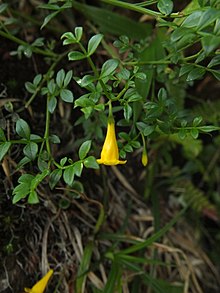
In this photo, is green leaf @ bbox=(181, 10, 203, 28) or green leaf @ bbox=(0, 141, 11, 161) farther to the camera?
green leaf @ bbox=(0, 141, 11, 161)

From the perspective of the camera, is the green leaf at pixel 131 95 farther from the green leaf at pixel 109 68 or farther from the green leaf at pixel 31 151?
the green leaf at pixel 31 151

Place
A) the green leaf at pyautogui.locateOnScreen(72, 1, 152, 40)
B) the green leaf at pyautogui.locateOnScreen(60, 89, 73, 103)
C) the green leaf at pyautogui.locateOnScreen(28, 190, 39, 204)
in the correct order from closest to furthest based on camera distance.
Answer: the green leaf at pyautogui.locateOnScreen(28, 190, 39, 204) → the green leaf at pyautogui.locateOnScreen(60, 89, 73, 103) → the green leaf at pyautogui.locateOnScreen(72, 1, 152, 40)

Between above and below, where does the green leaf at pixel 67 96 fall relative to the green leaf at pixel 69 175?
above

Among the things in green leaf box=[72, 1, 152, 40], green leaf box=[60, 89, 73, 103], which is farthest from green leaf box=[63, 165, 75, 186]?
green leaf box=[72, 1, 152, 40]

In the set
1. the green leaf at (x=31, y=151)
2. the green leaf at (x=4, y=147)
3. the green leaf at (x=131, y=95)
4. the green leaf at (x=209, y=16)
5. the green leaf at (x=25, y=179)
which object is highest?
the green leaf at (x=209, y=16)

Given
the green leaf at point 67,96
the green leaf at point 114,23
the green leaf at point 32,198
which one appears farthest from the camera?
the green leaf at point 114,23

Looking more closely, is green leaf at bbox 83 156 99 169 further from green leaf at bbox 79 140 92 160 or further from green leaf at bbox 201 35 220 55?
green leaf at bbox 201 35 220 55

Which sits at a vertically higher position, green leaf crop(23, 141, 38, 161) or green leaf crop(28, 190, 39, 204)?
green leaf crop(23, 141, 38, 161)

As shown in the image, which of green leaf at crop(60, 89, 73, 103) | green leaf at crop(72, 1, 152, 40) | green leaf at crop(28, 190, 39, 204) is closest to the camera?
green leaf at crop(28, 190, 39, 204)

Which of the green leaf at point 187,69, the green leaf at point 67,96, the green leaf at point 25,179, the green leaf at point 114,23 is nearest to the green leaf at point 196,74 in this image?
the green leaf at point 187,69

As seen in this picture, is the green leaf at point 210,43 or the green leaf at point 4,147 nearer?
the green leaf at point 210,43
